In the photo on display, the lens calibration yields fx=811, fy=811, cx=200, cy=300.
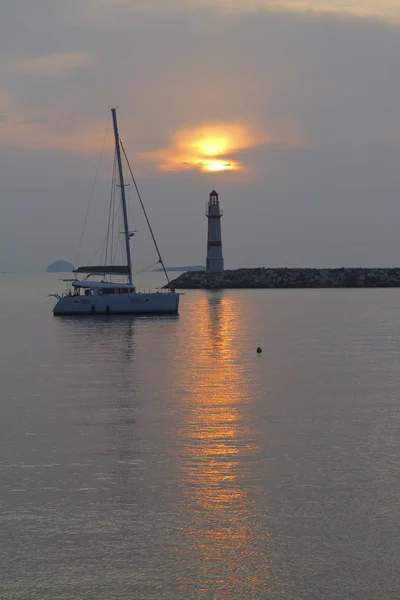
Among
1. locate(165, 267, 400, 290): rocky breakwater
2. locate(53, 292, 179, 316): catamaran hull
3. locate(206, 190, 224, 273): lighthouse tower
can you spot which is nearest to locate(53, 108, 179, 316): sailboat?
locate(53, 292, 179, 316): catamaran hull

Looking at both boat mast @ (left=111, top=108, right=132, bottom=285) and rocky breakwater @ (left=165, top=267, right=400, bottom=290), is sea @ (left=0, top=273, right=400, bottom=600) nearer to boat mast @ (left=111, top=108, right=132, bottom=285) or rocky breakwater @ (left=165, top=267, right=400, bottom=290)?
boat mast @ (left=111, top=108, right=132, bottom=285)

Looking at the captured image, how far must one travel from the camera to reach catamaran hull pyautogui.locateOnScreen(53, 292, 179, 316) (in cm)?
6875

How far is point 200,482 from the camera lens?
15.3 meters

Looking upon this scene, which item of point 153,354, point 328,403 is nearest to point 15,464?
point 328,403

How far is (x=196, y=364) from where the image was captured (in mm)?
36250

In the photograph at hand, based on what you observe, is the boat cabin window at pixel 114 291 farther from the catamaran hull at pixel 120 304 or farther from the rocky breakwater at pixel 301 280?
the rocky breakwater at pixel 301 280

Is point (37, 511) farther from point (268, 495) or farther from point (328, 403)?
point (328, 403)

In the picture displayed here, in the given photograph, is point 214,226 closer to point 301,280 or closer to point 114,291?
point 301,280

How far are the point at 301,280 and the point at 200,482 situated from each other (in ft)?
443

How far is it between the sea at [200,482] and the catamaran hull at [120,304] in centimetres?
3368

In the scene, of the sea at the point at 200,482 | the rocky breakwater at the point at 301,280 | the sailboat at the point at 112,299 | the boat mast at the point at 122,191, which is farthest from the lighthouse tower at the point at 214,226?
the sea at the point at 200,482

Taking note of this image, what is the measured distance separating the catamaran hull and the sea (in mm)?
33675

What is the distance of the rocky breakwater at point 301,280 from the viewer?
148m

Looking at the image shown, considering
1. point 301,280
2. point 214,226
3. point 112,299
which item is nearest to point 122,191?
point 112,299
